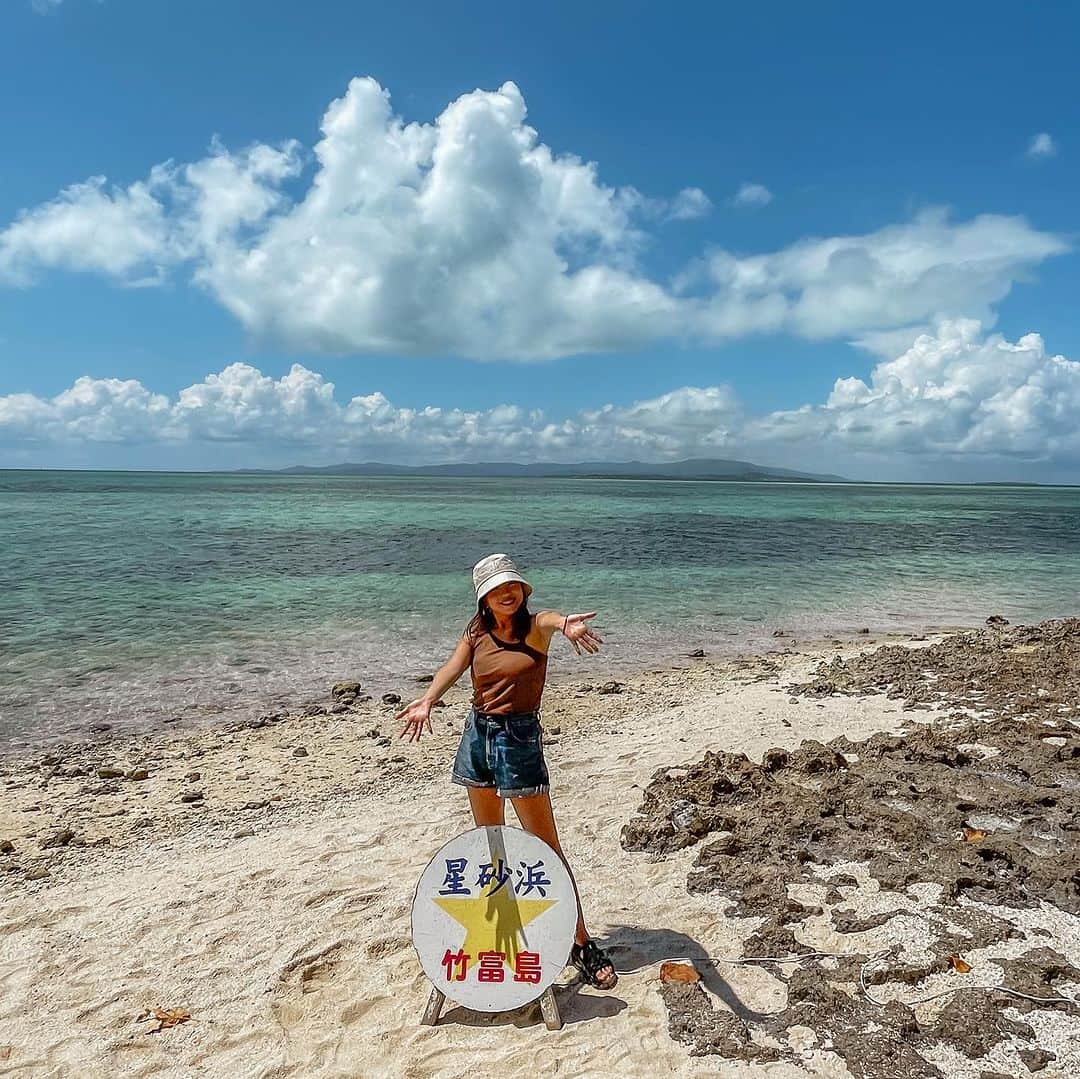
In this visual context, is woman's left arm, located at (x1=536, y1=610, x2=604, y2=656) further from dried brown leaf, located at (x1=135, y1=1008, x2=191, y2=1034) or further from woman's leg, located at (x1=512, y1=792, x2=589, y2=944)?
dried brown leaf, located at (x1=135, y1=1008, x2=191, y2=1034)

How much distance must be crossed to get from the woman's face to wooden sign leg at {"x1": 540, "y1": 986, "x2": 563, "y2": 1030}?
207 cm

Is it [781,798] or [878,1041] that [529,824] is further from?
[781,798]

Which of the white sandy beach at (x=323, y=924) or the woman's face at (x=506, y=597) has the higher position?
the woman's face at (x=506, y=597)

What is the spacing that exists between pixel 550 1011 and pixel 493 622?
83.5 inches

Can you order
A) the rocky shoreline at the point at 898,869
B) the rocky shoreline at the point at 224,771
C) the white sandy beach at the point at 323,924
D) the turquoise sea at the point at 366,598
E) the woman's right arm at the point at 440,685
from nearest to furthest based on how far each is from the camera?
the rocky shoreline at the point at 898,869 < the white sandy beach at the point at 323,924 < the woman's right arm at the point at 440,685 < the rocky shoreline at the point at 224,771 < the turquoise sea at the point at 366,598

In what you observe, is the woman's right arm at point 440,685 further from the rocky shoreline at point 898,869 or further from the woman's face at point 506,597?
the rocky shoreline at point 898,869

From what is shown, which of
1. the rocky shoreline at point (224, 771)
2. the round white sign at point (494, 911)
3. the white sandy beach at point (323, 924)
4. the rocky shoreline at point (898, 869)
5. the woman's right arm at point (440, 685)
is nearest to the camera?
the rocky shoreline at point (898, 869)

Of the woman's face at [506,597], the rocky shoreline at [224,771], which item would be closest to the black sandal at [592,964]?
the woman's face at [506,597]

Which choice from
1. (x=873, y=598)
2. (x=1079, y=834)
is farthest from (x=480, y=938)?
(x=873, y=598)

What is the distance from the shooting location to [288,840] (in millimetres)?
6785

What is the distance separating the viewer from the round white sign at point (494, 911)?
4148mm

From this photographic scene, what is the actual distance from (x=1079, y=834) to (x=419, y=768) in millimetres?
6182

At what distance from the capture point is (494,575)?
4129mm

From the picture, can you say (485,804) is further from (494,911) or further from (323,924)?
(323,924)
